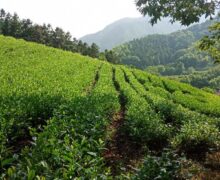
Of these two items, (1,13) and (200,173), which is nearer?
(200,173)

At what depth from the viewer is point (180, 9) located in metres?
14.4

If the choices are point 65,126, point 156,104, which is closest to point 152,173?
point 65,126

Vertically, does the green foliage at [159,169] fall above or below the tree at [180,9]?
below

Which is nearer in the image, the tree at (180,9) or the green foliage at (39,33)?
the tree at (180,9)

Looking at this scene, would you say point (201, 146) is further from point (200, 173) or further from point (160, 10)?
point (160, 10)

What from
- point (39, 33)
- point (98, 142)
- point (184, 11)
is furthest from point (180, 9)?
point (39, 33)

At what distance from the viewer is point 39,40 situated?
285 feet

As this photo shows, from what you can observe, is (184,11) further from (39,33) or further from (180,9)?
(39,33)

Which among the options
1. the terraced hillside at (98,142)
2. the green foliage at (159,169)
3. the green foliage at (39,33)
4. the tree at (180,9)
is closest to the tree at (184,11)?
the tree at (180,9)

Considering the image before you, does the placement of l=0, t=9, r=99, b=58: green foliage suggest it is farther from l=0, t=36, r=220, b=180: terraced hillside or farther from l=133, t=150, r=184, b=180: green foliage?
l=133, t=150, r=184, b=180: green foliage

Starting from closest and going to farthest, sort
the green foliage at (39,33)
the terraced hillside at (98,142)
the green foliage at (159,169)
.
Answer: the terraced hillside at (98,142), the green foliage at (159,169), the green foliage at (39,33)

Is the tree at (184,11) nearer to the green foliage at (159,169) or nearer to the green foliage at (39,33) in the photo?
the green foliage at (159,169)

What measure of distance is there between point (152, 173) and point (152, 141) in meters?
6.03

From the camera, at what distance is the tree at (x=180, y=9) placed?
14148mm
